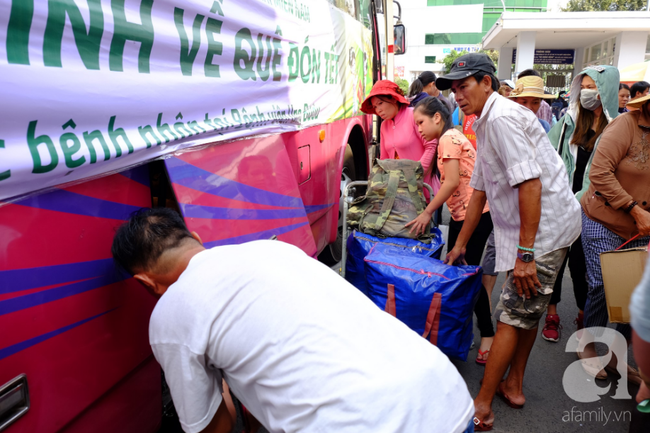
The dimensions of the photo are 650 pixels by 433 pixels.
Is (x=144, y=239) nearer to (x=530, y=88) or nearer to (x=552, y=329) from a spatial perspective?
(x=552, y=329)

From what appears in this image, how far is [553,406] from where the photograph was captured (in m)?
2.72

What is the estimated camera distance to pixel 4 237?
3.51 feet

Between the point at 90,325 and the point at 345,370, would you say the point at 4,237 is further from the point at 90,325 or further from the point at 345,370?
the point at 345,370

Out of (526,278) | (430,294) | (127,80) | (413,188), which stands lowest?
(430,294)

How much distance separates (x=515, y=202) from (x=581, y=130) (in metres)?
1.74

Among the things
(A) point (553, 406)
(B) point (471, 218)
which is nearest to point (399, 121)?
(B) point (471, 218)

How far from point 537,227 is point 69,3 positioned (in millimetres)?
2091

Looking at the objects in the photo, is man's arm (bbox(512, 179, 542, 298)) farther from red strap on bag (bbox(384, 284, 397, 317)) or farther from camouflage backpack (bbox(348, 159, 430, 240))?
camouflage backpack (bbox(348, 159, 430, 240))

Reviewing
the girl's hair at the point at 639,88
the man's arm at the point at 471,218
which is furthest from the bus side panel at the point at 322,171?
the girl's hair at the point at 639,88

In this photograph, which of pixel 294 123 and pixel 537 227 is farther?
pixel 294 123

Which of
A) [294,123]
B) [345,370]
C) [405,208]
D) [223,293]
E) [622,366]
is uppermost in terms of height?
[294,123]

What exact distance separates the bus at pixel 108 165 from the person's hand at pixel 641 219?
198cm

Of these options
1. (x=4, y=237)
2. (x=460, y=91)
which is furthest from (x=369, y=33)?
(x=4, y=237)

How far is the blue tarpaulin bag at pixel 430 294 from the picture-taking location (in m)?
2.61
